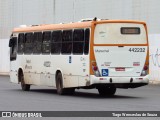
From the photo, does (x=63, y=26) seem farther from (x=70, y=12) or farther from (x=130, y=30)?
(x=70, y=12)

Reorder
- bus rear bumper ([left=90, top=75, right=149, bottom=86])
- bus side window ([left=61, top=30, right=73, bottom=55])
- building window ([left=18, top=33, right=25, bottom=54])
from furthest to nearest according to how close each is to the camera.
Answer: building window ([left=18, top=33, right=25, bottom=54]) < bus side window ([left=61, top=30, right=73, bottom=55]) < bus rear bumper ([left=90, top=75, right=149, bottom=86])

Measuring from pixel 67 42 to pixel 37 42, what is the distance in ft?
9.93

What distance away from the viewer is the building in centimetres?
3931

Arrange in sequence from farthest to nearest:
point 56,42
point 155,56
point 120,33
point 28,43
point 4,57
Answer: point 4,57 < point 155,56 < point 28,43 < point 56,42 < point 120,33

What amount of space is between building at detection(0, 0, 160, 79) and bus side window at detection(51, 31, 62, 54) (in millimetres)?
11857

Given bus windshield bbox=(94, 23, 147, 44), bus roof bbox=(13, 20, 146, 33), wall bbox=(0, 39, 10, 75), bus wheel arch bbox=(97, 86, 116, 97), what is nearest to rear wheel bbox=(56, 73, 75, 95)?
bus wheel arch bbox=(97, 86, 116, 97)

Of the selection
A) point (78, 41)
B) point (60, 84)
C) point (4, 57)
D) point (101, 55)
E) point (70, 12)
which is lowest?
point (4, 57)

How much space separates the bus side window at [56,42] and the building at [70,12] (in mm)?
11857

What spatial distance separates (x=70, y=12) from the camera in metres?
47.6

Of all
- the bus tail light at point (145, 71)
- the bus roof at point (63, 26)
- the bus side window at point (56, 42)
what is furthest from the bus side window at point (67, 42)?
the bus tail light at point (145, 71)

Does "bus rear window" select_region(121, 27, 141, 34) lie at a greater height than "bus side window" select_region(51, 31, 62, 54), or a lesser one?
greater

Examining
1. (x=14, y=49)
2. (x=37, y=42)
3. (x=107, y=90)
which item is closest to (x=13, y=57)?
(x=14, y=49)

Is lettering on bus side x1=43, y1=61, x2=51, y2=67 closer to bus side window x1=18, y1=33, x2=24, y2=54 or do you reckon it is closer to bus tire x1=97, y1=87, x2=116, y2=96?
bus tire x1=97, y1=87, x2=116, y2=96

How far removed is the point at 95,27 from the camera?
81.8 feet
